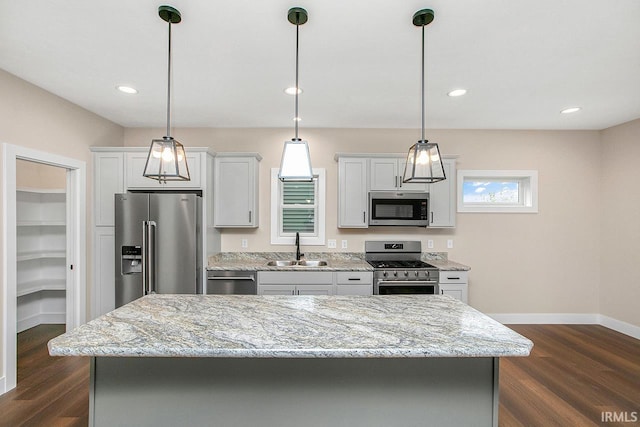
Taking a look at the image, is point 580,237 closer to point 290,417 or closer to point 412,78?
point 412,78

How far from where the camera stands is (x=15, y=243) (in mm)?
2570

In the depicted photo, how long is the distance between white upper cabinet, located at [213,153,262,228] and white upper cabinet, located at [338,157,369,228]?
3.54ft

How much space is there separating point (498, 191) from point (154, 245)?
4.34 m

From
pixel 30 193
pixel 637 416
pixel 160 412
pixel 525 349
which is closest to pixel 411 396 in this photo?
pixel 525 349

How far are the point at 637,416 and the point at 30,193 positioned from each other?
21.2ft

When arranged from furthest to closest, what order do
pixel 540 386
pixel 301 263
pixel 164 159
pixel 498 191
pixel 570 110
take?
pixel 498 191 < pixel 301 263 < pixel 570 110 < pixel 540 386 < pixel 164 159

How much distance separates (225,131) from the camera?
412cm

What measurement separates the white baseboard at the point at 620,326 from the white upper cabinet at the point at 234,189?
473 cm

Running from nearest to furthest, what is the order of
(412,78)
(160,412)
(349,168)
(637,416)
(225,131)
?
1. (160,412)
2. (637,416)
3. (412,78)
4. (349,168)
5. (225,131)

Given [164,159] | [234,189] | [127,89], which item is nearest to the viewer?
[164,159]

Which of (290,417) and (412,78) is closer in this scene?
(290,417)

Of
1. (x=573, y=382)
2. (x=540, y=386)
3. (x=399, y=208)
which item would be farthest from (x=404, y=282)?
(x=573, y=382)

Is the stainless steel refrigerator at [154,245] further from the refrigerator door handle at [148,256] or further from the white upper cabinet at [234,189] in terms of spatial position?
the white upper cabinet at [234,189]

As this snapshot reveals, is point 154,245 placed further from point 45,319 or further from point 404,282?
point 404,282
